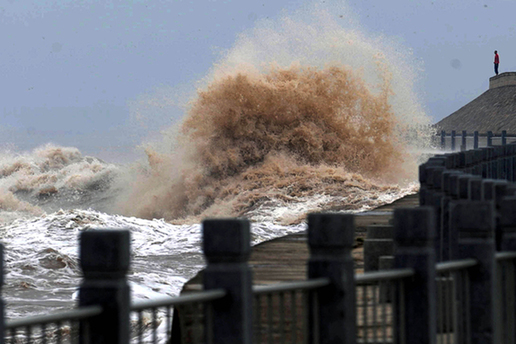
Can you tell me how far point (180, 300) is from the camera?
3.23 metres

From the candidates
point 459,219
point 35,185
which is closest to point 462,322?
point 459,219

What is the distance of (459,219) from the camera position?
484 cm

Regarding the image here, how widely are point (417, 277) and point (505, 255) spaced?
1.10 m

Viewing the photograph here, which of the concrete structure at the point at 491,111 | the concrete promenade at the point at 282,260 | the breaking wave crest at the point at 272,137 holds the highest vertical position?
the concrete structure at the point at 491,111

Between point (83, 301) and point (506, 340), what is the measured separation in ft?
10.0

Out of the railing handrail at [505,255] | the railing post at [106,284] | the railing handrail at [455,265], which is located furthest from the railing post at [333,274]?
the railing handrail at [505,255]

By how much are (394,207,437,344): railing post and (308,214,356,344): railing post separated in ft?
1.49

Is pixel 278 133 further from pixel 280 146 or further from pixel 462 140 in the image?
pixel 462 140

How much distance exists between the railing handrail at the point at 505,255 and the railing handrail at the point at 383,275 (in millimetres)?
982

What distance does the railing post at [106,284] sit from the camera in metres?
2.99

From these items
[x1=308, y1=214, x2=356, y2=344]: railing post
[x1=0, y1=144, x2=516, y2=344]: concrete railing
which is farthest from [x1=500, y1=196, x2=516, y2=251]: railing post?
[x1=308, y1=214, x2=356, y2=344]: railing post

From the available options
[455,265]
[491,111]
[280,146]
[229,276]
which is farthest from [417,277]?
[491,111]

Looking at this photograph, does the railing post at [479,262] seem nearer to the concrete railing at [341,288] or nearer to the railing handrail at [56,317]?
the concrete railing at [341,288]

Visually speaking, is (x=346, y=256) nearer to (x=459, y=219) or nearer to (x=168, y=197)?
(x=459, y=219)
